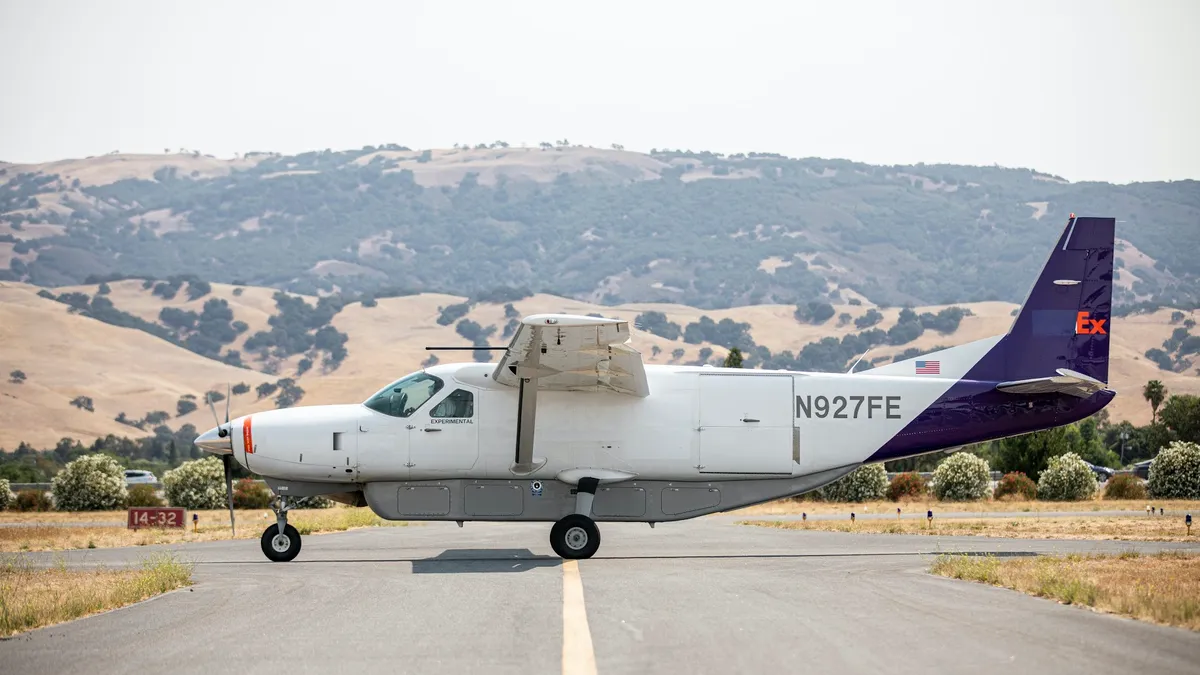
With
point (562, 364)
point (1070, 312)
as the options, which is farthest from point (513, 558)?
point (1070, 312)

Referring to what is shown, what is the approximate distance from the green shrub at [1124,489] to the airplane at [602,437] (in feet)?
74.9

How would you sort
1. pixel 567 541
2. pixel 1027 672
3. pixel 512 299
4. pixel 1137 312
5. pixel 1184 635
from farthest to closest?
pixel 1137 312 < pixel 512 299 < pixel 567 541 < pixel 1184 635 < pixel 1027 672

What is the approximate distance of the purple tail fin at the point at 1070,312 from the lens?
21.4m

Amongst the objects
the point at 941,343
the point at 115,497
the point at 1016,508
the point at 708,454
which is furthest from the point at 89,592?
the point at 941,343

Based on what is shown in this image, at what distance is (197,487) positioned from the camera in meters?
44.5

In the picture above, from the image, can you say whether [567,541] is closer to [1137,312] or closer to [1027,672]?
[1027,672]

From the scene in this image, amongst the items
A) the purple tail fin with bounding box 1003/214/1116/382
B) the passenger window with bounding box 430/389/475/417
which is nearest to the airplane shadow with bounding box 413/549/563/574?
the passenger window with bounding box 430/389/475/417

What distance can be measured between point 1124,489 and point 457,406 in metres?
29.1

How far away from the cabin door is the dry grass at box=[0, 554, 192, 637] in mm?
7931

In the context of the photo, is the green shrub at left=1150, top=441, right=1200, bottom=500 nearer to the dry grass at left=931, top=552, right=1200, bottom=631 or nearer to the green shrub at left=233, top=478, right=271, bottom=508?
the dry grass at left=931, top=552, right=1200, bottom=631

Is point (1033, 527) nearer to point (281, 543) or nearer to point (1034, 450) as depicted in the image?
point (281, 543)

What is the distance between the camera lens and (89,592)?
47.5ft

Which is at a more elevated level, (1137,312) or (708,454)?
(1137,312)

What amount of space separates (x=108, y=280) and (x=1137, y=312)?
495ft
